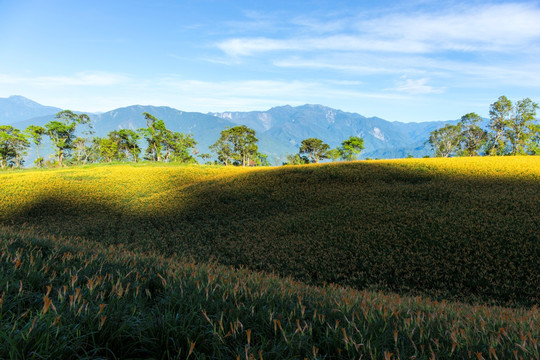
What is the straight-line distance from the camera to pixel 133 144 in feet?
212

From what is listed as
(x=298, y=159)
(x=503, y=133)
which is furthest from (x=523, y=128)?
(x=298, y=159)

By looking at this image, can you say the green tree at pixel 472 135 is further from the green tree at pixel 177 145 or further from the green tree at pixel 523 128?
the green tree at pixel 177 145

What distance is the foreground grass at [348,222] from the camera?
6.62 m

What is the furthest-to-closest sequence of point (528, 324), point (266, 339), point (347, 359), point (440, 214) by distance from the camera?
1. point (440, 214)
2. point (528, 324)
3. point (266, 339)
4. point (347, 359)

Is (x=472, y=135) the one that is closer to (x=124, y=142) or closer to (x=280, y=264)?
(x=280, y=264)

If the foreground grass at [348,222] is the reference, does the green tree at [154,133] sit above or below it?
above

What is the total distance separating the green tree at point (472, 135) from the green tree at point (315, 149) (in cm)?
3160

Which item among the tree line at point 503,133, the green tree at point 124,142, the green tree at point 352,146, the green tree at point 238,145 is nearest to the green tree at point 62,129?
the green tree at point 124,142

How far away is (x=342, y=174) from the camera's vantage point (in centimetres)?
1552

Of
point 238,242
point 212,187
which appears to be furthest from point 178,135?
point 238,242

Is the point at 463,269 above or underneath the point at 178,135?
underneath

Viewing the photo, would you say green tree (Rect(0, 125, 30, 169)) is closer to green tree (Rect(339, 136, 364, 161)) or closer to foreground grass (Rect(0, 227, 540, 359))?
foreground grass (Rect(0, 227, 540, 359))

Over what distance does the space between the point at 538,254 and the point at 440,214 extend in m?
2.55

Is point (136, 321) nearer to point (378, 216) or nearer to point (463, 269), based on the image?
point (463, 269)
